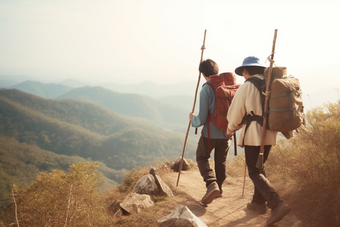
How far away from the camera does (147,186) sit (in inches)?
225

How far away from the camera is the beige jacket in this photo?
315 cm

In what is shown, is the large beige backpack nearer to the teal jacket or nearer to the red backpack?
the red backpack

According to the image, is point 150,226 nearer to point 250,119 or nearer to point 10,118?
point 250,119

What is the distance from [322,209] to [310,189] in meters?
0.51

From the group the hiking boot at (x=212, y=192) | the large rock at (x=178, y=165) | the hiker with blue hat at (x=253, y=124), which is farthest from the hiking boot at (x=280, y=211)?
the large rock at (x=178, y=165)

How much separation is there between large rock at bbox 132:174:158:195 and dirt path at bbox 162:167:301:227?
1.64 feet

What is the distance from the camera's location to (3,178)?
303 feet

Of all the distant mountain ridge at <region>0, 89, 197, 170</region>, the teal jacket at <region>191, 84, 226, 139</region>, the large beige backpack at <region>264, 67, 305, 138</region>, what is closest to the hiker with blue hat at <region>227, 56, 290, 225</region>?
the large beige backpack at <region>264, 67, 305, 138</region>

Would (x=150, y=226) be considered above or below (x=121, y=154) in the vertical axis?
above

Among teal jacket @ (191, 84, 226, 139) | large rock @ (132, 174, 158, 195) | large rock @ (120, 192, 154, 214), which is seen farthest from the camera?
large rock @ (132, 174, 158, 195)

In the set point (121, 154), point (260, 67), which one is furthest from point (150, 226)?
point (121, 154)

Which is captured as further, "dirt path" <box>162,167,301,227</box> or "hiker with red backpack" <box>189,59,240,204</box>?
"hiker with red backpack" <box>189,59,240,204</box>

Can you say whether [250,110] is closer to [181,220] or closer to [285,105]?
[285,105]

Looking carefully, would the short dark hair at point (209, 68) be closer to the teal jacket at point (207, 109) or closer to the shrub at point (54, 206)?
the teal jacket at point (207, 109)
